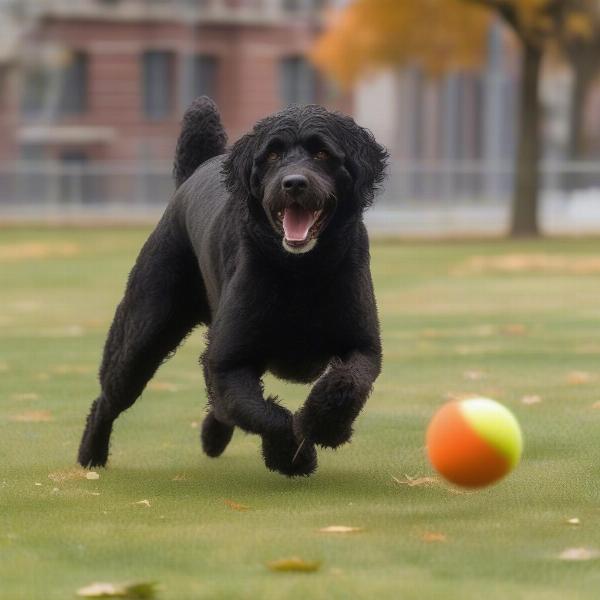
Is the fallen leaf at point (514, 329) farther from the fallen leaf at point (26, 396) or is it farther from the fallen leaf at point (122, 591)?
the fallen leaf at point (122, 591)

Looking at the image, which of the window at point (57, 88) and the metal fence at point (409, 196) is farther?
the window at point (57, 88)

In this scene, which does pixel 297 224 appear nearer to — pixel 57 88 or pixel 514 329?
pixel 514 329

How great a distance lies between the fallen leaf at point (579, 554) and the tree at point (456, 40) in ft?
79.6

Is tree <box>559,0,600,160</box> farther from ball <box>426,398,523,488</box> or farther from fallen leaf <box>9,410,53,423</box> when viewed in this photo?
ball <box>426,398,523,488</box>

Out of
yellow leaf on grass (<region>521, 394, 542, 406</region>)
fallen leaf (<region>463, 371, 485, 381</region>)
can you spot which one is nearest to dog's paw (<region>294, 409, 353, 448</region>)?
yellow leaf on grass (<region>521, 394, 542, 406</region>)

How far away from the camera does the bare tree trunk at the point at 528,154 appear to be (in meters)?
30.9

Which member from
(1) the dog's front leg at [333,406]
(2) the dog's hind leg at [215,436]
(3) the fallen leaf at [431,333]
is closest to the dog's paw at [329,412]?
(1) the dog's front leg at [333,406]

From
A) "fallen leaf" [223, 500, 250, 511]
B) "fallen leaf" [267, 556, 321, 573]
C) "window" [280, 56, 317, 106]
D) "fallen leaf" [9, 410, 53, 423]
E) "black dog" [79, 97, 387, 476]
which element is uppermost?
"black dog" [79, 97, 387, 476]

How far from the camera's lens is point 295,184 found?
6242mm

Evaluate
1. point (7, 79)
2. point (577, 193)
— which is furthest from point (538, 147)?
point (7, 79)

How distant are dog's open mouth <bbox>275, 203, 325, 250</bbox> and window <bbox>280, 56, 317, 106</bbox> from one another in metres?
49.7

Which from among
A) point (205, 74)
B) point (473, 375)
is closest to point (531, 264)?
point (473, 375)

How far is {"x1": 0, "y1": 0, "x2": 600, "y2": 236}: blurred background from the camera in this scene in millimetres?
34812

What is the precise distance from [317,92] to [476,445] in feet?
169
